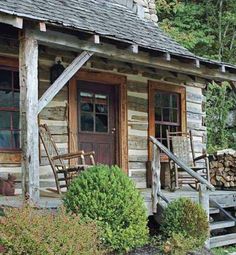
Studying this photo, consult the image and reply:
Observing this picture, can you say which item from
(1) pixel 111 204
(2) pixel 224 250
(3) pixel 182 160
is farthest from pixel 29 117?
(3) pixel 182 160

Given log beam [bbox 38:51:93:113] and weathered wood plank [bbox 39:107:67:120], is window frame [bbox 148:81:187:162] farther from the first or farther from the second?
log beam [bbox 38:51:93:113]

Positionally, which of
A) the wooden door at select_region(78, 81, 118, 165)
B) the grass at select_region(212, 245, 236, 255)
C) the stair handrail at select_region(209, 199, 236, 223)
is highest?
the wooden door at select_region(78, 81, 118, 165)

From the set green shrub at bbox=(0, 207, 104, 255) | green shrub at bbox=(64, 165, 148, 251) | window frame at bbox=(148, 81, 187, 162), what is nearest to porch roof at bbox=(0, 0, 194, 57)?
window frame at bbox=(148, 81, 187, 162)

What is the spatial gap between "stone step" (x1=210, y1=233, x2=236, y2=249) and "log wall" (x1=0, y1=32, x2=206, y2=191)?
2.30 meters

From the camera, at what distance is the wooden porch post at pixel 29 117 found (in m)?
5.62

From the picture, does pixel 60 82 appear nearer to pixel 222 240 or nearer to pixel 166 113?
pixel 222 240

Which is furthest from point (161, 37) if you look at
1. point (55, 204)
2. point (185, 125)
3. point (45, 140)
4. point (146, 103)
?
point (55, 204)

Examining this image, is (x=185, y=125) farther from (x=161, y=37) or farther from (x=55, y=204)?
(x=55, y=204)

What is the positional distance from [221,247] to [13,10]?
435 cm

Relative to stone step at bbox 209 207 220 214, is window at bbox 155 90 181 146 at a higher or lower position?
higher

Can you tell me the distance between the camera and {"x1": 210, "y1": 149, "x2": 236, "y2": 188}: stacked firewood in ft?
32.0

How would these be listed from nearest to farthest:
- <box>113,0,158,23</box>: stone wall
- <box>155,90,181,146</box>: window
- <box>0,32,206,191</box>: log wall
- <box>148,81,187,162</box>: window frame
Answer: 1. <box>0,32,206,191</box>: log wall
2. <box>148,81,187,162</box>: window frame
3. <box>155,90,181,146</box>: window
4. <box>113,0,158,23</box>: stone wall

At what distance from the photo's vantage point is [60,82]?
19.8 ft

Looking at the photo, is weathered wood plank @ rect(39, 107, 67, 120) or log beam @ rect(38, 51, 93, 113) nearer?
log beam @ rect(38, 51, 93, 113)
